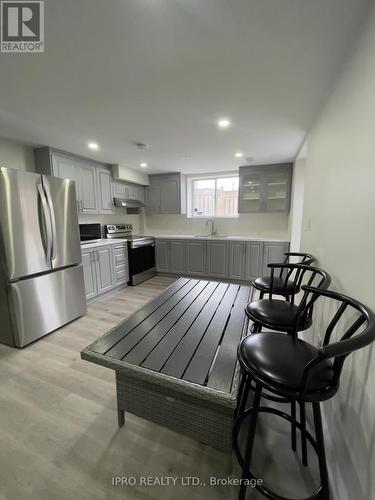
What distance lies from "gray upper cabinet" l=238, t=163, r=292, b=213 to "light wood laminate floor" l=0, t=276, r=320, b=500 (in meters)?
3.63

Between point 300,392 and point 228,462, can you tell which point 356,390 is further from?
point 228,462

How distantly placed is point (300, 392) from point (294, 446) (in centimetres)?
84

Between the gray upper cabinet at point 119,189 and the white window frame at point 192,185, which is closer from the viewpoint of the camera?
the gray upper cabinet at point 119,189

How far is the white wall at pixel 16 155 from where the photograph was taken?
2.73 meters

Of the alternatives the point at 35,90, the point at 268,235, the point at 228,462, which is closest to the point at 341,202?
the point at 228,462

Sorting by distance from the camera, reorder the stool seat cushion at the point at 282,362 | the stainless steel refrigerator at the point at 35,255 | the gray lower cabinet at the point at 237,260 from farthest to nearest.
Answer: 1. the gray lower cabinet at the point at 237,260
2. the stainless steel refrigerator at the point at 35,255
3. the stool seat cushion at the point at 282,362

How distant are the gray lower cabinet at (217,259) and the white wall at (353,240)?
2.66m

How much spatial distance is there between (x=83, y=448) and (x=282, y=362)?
1.33 meters

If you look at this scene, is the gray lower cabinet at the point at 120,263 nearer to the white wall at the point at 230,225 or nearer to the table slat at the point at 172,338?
the white wall at the point at 230,225

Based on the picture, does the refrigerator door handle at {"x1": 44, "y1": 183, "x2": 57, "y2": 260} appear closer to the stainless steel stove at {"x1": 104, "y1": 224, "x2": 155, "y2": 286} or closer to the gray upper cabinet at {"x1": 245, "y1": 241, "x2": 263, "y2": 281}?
the stainless steel stove at {"x1": 104, "y1": 224, "x2": 155, "y2": 286}

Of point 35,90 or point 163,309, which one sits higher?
point 35,90

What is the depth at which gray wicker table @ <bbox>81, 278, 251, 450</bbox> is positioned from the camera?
1.05 m

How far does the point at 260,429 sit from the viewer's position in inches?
55.2

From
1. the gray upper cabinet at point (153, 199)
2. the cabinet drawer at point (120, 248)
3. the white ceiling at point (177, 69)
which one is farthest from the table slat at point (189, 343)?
the gray upper cabinet at point (153, 199)
